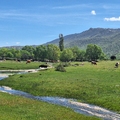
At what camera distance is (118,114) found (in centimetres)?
3194

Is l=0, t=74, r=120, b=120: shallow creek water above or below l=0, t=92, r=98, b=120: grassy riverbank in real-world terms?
below

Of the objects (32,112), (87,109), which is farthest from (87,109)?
(32,112)

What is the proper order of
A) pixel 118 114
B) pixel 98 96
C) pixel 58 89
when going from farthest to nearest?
pixel 58 89
pixel 98 96
pixel 118 114

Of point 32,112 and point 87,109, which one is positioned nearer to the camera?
point 32,112

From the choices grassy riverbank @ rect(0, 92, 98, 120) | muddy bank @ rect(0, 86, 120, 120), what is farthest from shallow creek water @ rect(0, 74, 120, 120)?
grassy riverbank @ rect(0, 92, 98, 120)

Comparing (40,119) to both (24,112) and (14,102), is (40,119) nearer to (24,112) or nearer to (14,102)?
(24,112)

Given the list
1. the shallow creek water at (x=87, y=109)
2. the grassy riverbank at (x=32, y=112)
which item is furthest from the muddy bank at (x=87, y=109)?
the grassy riverbank at (x=32, y=112)

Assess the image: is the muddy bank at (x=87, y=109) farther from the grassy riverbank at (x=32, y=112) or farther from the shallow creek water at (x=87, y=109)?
the grassy riverbank at (x=32, y=112)

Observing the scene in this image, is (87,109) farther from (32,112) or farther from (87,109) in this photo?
(32,112)

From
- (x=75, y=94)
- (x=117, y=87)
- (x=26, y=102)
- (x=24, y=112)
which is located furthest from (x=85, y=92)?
(x=24, y=112)

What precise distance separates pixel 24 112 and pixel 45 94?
54.7 feet

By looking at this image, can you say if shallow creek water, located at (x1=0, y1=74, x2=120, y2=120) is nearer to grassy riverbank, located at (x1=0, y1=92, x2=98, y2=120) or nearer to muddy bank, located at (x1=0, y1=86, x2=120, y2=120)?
muddy bank, located at (x1=0, y1=86, x2=120, y2=120)

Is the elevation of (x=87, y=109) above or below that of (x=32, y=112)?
below

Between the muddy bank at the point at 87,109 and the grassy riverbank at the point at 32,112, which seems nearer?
the grassy riverbank at the point at 32,112
